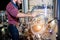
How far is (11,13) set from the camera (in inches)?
30.9

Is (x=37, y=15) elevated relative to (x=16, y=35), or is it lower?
elevated

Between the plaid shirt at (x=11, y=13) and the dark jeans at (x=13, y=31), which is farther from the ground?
the plaid shirt at (x=11, y=13)

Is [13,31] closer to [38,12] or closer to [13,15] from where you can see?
[13,15]

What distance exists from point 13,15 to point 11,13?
0.06 ft

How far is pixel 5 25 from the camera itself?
80 centimetres

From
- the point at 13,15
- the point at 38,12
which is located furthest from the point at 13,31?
the point at 38,12

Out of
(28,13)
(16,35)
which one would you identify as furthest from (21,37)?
(28,13)

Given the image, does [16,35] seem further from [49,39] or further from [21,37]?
[49,39]

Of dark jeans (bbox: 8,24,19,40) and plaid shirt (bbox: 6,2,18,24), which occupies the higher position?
plaid shirt (bbox: 6,2,18,24)

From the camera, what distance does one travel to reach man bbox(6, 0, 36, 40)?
30.9 inches

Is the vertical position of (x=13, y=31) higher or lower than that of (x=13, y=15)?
lower

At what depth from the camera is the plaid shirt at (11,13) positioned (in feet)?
2.57

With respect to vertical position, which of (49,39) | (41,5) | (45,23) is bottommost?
(49,39)

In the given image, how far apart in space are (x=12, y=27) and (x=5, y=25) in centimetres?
5
